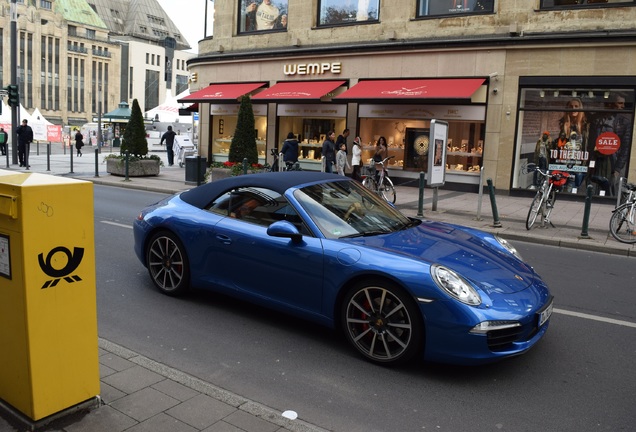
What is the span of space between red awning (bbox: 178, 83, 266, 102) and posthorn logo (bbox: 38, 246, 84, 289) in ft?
68.3

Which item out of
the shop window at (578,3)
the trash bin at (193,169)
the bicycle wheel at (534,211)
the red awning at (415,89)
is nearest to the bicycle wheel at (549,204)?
the bicycle wheel at (534,211)

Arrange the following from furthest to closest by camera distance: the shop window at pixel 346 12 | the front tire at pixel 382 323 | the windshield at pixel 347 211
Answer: the shop window at pixel 346 12 → the windshield at pixel 347 211 → the front tire at pixel 382 323

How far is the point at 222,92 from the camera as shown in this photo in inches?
969

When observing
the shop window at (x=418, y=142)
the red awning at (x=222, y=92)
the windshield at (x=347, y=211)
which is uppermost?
the red awning at (x=222, y=92)

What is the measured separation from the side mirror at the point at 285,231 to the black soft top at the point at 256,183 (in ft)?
1.67

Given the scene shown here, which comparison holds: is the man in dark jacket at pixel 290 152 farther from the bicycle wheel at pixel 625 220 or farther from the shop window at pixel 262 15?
the bicycle wheel at pixel 625 220

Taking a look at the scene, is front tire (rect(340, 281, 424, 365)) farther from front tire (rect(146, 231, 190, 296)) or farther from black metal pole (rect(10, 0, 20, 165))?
black metal pole (rect(10, 0, 20, 165))

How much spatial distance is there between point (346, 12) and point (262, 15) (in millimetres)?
4430

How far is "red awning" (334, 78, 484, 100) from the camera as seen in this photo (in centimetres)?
1814

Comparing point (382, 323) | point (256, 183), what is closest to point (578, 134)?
point (256, 183)

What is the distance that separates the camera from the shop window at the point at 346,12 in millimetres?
21203

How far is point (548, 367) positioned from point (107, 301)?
14.2ft

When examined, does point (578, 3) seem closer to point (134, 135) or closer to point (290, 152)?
point (290, 152)

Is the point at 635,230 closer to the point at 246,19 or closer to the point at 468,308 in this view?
the point at 468,308
